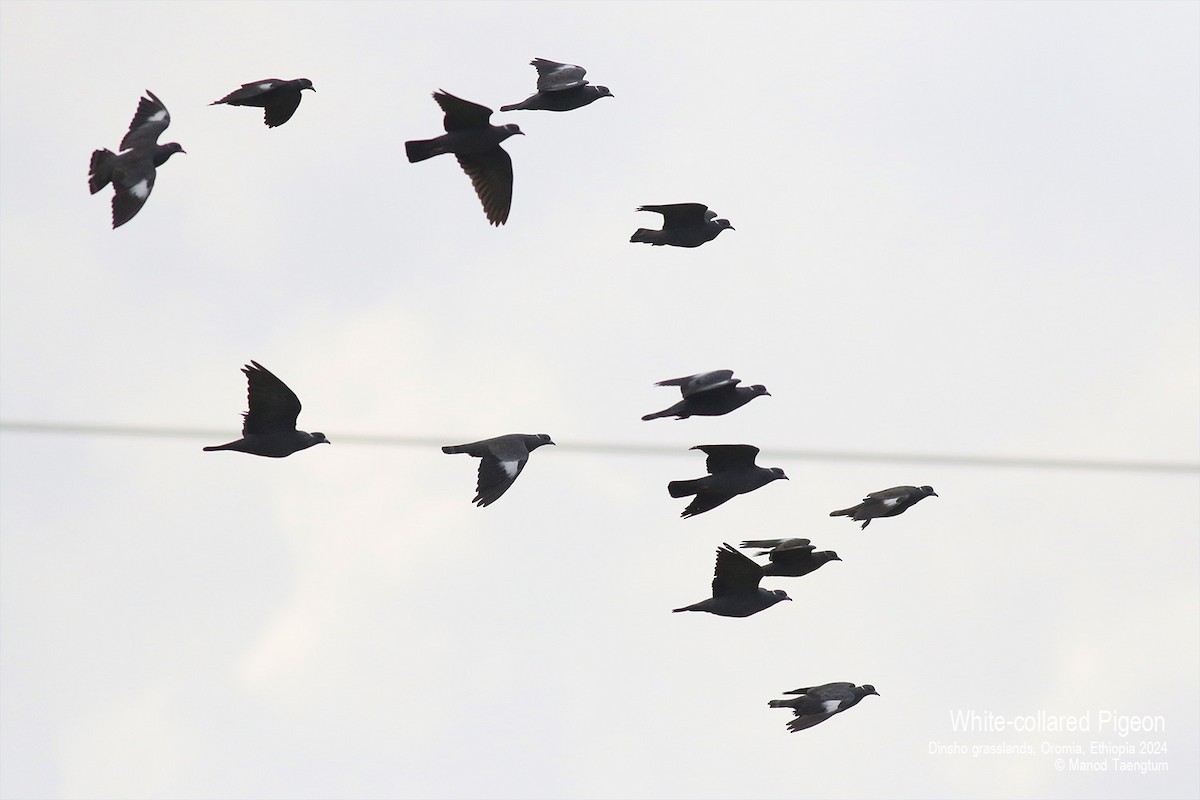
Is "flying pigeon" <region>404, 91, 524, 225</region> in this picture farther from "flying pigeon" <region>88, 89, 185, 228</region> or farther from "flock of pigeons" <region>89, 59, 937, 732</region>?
"flying pigeon" <region>88, 89, 185, 228</region>

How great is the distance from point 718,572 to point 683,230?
16.7 feet

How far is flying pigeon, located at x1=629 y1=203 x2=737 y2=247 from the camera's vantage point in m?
33.2

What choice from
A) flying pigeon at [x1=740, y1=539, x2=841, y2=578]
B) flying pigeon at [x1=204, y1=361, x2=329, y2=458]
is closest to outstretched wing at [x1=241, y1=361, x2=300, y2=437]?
flying pigeon at [x1=204, y1=361, x2=329, y2=458]

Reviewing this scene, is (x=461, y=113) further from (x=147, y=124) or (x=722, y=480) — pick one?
(x=722, y=480)

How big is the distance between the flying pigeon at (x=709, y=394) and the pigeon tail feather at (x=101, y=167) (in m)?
8.26

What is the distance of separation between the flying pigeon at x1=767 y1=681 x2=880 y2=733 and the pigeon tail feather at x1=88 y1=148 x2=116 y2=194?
12466 millimetres

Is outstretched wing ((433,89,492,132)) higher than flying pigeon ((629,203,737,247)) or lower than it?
higher

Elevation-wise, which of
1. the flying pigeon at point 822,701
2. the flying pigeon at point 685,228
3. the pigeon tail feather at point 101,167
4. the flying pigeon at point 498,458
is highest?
the pigeon tail feather at point 101,167

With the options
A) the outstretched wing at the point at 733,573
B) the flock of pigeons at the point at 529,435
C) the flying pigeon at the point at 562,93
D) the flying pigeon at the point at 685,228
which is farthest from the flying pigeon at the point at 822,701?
the flying pigeon at the point at 562,93

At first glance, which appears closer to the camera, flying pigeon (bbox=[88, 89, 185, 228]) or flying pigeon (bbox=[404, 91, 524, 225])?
flying pigeon (bbox=[88, 89, 185, 228])

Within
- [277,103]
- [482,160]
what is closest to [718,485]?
[482,160]

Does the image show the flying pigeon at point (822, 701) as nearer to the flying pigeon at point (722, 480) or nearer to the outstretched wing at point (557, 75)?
the flying pigeon at point (722, 480)

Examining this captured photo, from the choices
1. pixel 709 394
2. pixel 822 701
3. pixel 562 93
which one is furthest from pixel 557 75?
pixel 822 701

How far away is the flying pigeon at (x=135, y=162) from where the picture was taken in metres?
31.5
